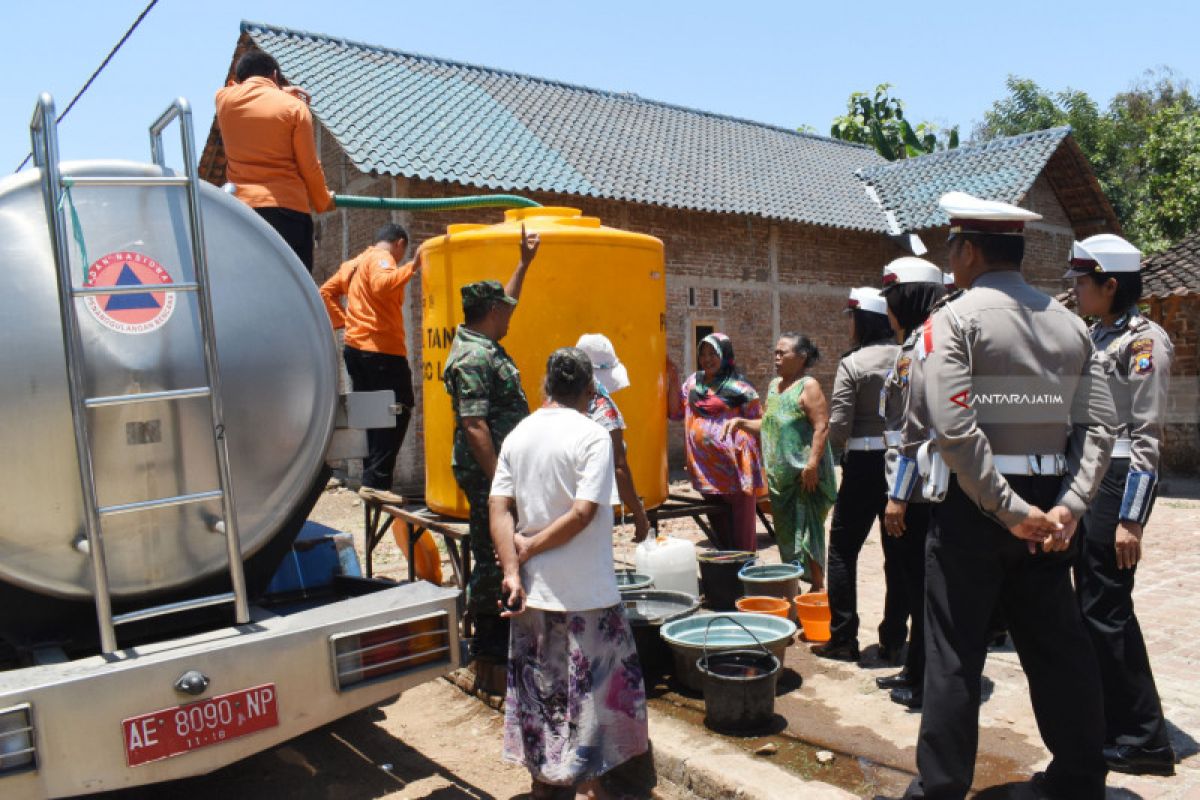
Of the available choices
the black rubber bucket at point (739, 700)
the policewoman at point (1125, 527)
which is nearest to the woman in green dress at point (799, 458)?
the black rubber bucket at point (739, 700)

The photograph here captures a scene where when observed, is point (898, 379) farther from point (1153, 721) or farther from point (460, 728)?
point (460, 728)

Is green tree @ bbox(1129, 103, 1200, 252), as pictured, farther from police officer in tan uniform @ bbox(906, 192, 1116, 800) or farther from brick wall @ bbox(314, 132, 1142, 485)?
police officer in tan uniform @ bbox(906, 192, 1116, 800)

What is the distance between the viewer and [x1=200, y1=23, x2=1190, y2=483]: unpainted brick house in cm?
1231

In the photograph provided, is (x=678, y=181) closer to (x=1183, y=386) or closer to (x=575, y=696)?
(x=1183, y=386)

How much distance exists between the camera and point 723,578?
5.46 m

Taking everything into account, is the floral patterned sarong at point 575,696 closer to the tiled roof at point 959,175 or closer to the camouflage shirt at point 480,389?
the camouflage shirt at point 480,389

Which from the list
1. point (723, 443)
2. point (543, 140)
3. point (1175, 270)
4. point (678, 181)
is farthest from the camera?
point (678, 181)

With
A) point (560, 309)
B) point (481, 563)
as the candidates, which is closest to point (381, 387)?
point (560, 309)

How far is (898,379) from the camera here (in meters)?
3.87

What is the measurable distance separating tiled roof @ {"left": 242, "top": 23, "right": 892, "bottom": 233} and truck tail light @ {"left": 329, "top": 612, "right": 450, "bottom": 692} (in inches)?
348

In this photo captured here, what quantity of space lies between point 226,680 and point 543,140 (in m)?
12.5

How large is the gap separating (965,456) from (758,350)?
41.9 ft

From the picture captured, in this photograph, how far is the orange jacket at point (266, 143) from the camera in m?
4.70

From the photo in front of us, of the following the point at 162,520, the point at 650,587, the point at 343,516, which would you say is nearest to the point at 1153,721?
the point at 650,587
